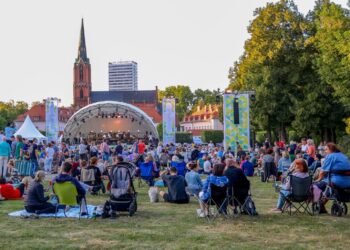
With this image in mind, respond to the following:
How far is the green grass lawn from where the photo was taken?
627cm

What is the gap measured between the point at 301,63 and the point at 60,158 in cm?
1747

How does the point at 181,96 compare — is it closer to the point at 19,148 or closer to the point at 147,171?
the point at 19,148

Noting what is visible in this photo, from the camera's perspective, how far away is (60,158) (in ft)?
68.4

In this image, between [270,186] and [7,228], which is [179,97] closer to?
[270,186]

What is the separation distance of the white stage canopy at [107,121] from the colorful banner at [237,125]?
2257 cm

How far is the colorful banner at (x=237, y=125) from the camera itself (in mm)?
21375

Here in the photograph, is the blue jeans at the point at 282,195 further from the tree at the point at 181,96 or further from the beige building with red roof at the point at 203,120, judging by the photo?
the tree at the point at 181,96

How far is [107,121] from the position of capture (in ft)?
185

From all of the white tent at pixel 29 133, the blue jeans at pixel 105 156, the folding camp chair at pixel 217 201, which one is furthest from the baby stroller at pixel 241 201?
the white tent at pixel 29 133

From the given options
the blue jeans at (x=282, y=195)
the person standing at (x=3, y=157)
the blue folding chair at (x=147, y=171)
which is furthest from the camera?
the person standing at (x=3, y=157)

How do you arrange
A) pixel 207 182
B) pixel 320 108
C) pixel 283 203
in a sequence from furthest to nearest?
pixel 320 108, pixel 283 203, pixel 207 182

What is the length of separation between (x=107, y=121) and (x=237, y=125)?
36.4 m

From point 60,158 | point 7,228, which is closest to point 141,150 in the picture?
point 60,158

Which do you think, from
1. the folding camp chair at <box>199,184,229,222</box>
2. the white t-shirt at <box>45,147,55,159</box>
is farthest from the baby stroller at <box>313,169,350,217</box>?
the white t-shirt at <box>45,147,55,159</box>
